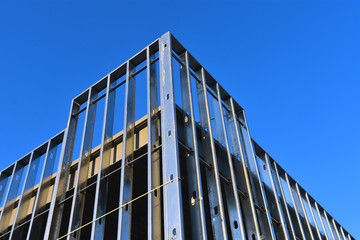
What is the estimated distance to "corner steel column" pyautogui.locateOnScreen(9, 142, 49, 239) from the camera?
29.1 ft

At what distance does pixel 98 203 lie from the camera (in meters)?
6.74

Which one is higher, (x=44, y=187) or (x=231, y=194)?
(x=44, y=187)

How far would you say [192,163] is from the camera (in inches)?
254

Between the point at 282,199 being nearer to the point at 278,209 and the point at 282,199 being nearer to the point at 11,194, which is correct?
the point at 278,209

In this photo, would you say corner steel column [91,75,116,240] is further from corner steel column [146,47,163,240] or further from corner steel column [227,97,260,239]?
corner steel column [227,97,260,239]

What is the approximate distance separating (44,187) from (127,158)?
2.85 m

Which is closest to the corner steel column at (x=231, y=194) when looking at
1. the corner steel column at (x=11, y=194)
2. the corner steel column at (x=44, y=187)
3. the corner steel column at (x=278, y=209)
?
the corner steel column at (x=278, y=209)

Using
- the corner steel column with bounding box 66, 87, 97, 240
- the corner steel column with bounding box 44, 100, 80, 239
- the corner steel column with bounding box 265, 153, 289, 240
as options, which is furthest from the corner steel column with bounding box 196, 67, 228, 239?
the corner steel column with bounding box 44, 100, 80, 239

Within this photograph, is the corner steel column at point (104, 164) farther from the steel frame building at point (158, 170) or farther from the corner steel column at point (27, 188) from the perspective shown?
the corner steel column at point (27, 188)

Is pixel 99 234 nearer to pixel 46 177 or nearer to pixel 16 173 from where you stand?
pixel 46 177

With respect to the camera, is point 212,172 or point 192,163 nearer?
point 192,163

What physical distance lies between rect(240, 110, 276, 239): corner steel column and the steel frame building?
0.02 meters

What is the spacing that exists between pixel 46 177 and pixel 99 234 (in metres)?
2.97

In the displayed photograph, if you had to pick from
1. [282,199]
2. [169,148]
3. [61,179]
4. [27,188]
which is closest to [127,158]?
[169,148]
